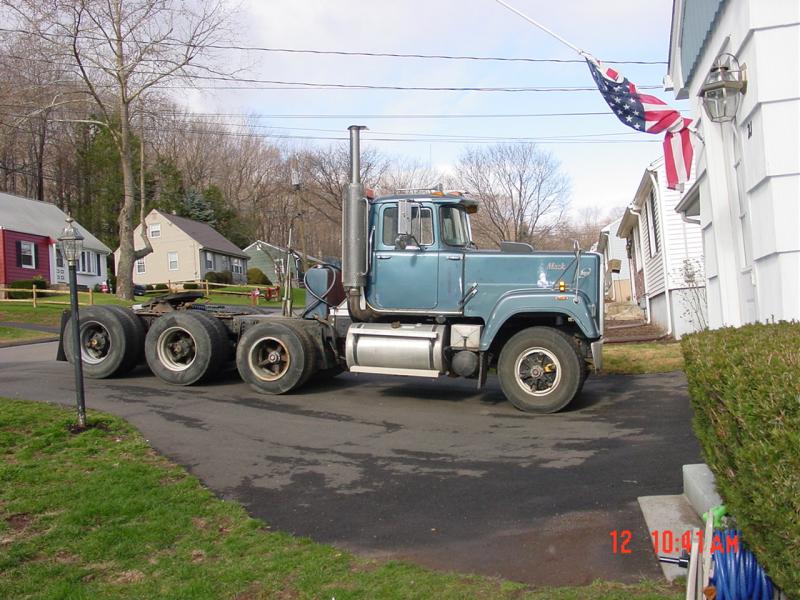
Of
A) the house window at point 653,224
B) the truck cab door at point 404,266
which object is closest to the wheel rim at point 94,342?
the truck cab door at point 404,266

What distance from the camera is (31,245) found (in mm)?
36750

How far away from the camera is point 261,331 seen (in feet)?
33.9

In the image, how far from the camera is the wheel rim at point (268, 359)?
33.9ft

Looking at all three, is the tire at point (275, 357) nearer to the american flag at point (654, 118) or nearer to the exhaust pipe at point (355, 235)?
the exhaust pipe at point (355, 235)

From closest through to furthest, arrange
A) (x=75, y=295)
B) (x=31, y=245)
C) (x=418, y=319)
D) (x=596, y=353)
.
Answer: (x=75, y=295), (x=596, y=353), (x=418, y=319), (x=31, y=245)

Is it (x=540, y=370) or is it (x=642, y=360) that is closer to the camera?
(x=540, y=370)

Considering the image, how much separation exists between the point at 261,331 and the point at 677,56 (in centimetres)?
674

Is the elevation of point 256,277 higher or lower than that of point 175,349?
higher

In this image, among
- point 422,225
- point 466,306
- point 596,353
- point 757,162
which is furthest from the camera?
point 422,225

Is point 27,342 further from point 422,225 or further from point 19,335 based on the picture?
point 422,225

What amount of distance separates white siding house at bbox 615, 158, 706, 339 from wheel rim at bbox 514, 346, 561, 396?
7271 millimetres

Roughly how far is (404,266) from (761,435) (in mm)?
7180

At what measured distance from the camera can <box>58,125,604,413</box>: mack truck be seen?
9.15 meters

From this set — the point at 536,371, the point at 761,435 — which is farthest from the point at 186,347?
the point at 761,435
